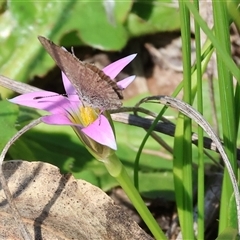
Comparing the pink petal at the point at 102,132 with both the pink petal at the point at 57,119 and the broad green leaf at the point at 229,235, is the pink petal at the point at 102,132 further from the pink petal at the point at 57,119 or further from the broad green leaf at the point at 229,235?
the broad green leaf at the point at 229,235

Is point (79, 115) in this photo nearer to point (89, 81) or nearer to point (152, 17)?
point (89, 81)

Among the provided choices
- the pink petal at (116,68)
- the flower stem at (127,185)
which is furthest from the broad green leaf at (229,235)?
the pink petal at (116,68)

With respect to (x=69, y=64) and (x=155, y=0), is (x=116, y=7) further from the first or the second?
(x=69, y=64)

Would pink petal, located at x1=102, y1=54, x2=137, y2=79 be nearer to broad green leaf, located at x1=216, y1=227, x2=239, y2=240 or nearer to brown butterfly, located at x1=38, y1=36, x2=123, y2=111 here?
brown butterfly, located at x1=38, y1=36, x2=123, y2=111

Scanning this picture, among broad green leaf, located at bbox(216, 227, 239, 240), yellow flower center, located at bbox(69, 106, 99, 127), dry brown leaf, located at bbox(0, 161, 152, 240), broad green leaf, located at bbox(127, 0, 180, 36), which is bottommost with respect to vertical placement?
dry brown leaf, located at bbox(0, 161, 152, 240)

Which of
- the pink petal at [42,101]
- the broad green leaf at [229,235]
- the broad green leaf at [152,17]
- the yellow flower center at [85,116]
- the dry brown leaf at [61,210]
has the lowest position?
the dry brown leaf at [61,210]

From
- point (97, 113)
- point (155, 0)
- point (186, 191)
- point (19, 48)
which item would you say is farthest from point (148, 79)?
point (97, 113)

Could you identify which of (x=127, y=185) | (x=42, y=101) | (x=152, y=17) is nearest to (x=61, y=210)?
(x=127, y=185)

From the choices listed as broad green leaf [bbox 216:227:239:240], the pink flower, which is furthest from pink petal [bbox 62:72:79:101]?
broad green leaf [bbox 216:227:239:240]

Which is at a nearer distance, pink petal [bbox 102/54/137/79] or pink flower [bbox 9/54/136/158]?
pink flower [bbox 9/54/136/158]
